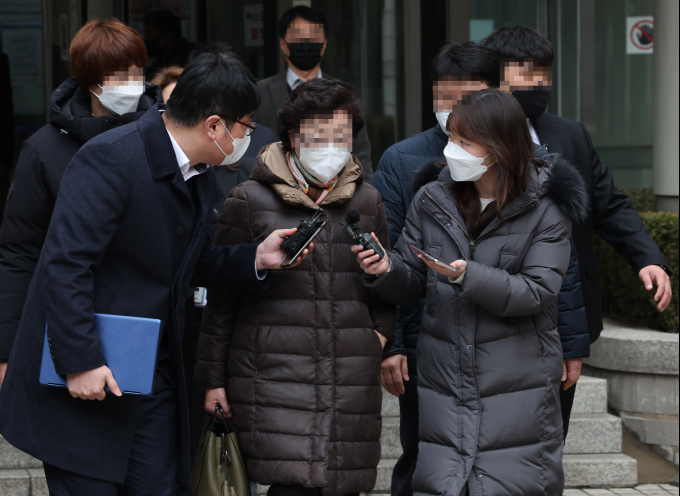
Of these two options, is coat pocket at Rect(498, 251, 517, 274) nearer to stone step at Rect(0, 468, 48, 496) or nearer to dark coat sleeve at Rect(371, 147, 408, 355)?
dark coat sleeve at Rect(371, 147, 408, 355)

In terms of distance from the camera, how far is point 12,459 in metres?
4.80

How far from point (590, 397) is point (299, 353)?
312 centimetres

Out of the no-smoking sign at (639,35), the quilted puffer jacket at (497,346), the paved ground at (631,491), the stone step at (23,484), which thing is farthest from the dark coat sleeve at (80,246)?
the no-smoking sign at (639,35)

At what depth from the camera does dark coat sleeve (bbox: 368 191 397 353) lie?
10.8 ft

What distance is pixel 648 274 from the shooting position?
3672 millimetres

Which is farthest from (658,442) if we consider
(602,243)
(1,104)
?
(1,104)

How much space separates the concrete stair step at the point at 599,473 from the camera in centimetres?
513

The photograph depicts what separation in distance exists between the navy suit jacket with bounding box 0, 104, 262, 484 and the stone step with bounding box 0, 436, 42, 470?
2.27 metres

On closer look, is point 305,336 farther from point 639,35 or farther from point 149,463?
point 639,35

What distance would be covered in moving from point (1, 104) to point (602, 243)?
5.14 meters

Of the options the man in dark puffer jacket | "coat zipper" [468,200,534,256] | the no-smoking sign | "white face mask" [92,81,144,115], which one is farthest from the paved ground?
the no-smoking sign

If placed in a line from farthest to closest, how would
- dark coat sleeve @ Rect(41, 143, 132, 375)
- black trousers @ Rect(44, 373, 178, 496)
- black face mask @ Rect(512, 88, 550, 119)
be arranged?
black face mask @ Rect(512, 88, 550, 119) < black trousers @ Rect(44, 373, 178, 496) < dark coat sleeve @ Rect(41, 143, 132, 375)

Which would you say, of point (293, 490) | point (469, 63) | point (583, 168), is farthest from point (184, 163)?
point (583, 168)

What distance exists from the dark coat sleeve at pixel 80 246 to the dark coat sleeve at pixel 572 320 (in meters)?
1.92
